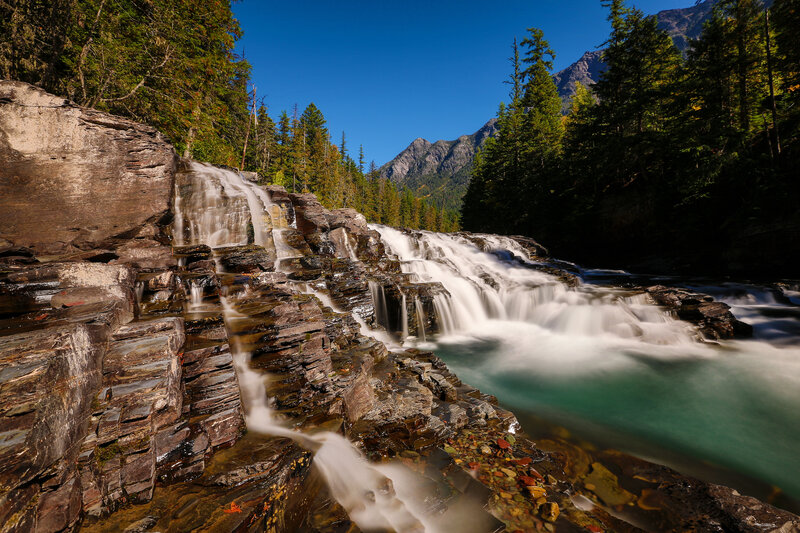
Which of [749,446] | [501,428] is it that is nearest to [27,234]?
[501,428]

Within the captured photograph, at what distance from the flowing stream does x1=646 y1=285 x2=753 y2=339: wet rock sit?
0.45 m

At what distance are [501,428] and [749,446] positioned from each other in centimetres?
485

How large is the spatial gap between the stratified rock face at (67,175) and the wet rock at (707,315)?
19.3 metres

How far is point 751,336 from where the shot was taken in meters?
10.2

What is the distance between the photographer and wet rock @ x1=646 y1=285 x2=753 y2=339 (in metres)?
10.3

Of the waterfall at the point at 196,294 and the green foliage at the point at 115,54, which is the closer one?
the waterfall at the point at 196,294

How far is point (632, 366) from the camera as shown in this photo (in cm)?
892

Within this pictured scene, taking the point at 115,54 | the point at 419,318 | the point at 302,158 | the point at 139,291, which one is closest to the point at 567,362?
the point at 419,318

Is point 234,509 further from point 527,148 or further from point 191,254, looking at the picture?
point 527,148

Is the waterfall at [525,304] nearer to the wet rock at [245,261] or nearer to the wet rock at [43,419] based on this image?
the wet rock at [245,261]

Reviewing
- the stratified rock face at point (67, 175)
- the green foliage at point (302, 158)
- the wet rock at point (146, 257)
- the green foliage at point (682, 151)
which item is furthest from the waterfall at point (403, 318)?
the green foliage at point (302, 158)

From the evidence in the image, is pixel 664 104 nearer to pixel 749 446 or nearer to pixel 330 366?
pixel 749 446

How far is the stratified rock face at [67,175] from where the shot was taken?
7574 millimetres

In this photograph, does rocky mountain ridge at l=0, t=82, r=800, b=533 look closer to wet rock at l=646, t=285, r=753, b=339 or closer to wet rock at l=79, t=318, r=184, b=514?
wet rock at l=79, t=318, r=184, b=514
